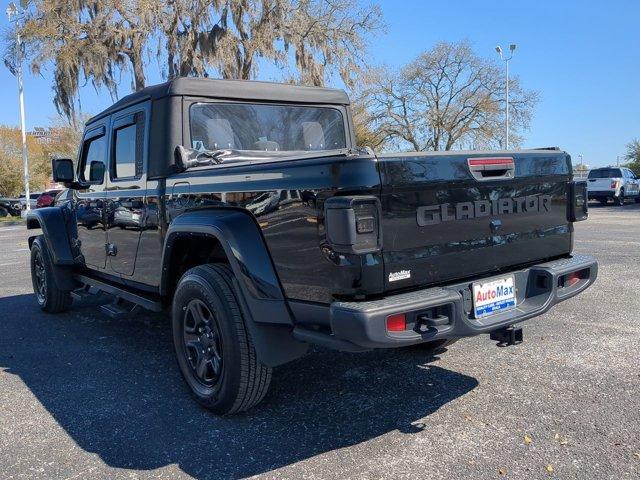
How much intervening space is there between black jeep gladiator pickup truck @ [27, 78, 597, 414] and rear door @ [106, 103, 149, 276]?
23 mm

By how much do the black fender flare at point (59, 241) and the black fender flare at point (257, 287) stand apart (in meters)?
3.25

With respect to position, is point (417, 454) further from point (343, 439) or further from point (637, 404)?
point (637, 404)

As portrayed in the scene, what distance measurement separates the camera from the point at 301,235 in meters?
2.87

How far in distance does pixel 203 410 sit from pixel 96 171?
9.03 ft

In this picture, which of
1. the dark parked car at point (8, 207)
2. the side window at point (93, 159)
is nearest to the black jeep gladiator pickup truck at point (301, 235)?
the side window at point (93, 159)

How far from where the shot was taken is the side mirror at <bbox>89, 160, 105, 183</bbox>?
518 centimetres

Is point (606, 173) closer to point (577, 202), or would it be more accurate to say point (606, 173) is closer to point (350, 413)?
point (577, 202)

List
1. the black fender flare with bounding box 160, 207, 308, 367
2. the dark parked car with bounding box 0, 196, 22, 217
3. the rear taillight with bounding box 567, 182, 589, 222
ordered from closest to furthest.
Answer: the black fender flare with bounding box 160, 207, 308, 367
the rear taillight with bounding box 567, 182, 589, 222
the dark parked car with bounding box 0, 196, 22, 217

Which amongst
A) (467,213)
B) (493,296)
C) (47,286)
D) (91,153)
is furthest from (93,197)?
(493,296)

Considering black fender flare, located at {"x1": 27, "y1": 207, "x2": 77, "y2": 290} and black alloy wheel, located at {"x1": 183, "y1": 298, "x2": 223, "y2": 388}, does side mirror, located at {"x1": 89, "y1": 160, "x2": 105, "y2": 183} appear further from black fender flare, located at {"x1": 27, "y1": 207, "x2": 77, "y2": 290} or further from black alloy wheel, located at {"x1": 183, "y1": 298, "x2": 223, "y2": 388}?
black alloy wheel, located at {"x1": 183, "y1": 298, "x2": 223, "y2": 388}

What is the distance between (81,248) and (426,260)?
3968 millimetres

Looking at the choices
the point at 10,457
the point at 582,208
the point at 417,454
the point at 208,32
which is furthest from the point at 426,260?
the point at 208,32

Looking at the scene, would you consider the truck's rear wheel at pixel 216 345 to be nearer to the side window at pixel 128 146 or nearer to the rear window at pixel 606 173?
the side window at pixel 128 146

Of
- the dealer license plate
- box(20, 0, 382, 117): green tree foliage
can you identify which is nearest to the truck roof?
the dealer license plate
